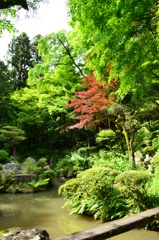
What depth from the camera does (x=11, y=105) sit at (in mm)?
17953

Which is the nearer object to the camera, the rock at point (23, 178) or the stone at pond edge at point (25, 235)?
the stone at pond edge at point (25, 235)

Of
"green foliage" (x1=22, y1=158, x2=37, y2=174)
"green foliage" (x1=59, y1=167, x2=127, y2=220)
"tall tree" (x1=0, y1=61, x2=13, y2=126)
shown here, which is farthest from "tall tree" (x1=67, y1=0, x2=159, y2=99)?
"tall tree" (x1=0, y1=61, x2=13, y2=126)

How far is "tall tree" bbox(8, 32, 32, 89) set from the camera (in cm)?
2488

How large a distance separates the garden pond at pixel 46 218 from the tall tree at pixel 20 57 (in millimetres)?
18603

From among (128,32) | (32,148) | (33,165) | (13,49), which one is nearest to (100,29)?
(128,32)

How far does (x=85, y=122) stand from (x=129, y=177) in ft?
18.3

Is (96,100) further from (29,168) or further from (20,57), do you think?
(20,57)

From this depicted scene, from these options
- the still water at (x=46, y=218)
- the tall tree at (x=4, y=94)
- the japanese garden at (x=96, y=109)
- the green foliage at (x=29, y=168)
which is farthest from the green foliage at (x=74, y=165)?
the tall tree at (x=4, y=94)

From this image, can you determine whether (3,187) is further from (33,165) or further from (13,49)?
(13,49)

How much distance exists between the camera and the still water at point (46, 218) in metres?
4.55

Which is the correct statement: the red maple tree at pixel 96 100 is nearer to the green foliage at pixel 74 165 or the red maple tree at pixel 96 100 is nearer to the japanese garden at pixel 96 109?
the japanese garden at pixel 96 109

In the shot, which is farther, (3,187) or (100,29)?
(3,187)

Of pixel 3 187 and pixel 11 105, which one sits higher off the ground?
pixel 11 105

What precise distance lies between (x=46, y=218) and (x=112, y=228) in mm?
3891
